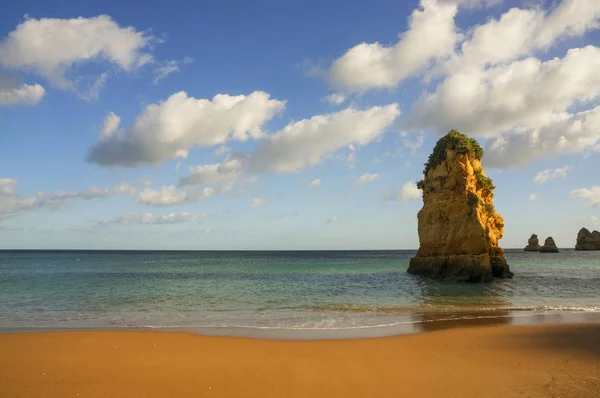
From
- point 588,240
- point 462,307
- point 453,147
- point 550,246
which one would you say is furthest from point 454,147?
point 588,240

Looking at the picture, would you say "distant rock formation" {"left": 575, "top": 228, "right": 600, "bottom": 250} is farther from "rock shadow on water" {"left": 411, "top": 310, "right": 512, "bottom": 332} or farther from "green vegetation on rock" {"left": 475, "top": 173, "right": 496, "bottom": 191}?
"rock shadow on water" {"left": 411, "top": 310, "right": 512, "bottom": 332}

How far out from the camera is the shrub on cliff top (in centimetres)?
3600

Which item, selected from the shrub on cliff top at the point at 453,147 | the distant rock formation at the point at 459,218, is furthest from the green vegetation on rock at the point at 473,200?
the shrub on cliff top at the point at 453,147

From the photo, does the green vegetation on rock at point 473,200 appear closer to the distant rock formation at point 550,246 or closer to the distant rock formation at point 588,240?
the distant rock formation at point 550,246

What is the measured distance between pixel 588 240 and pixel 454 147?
12075 centimetres

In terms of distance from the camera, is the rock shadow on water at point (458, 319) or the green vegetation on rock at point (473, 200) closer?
the rock shadow on water at point (458, 319)

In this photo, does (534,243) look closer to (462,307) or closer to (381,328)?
(462,307)

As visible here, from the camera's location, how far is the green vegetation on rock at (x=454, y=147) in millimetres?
36000

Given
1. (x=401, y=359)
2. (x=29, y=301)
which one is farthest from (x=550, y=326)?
(x=29, y=301)

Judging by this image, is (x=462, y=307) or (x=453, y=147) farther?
(x=453, y=147)

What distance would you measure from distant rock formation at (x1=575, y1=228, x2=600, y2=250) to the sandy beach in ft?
460

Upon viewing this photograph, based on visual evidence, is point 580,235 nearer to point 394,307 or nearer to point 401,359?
point 394,307

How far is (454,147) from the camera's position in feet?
120

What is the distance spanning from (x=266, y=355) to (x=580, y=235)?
501ft
